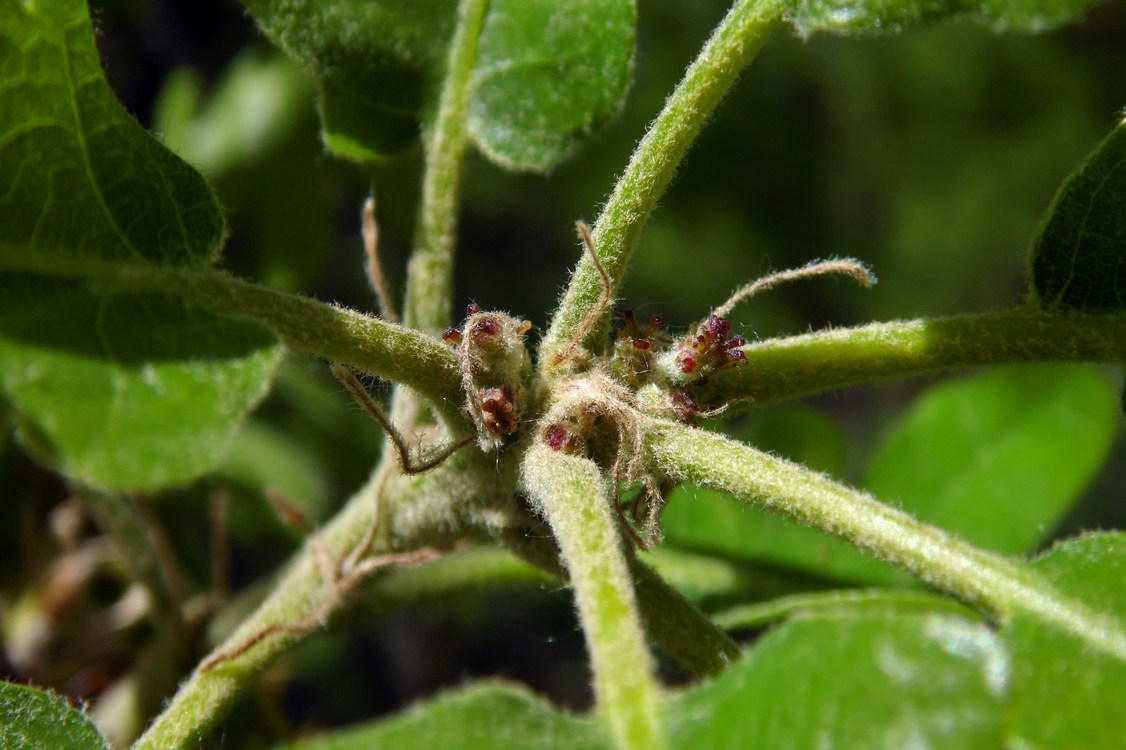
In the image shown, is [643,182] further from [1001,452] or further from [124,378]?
[1001,452]

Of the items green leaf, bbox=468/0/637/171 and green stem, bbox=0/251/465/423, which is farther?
green leaf, bbox=468/0/637/171

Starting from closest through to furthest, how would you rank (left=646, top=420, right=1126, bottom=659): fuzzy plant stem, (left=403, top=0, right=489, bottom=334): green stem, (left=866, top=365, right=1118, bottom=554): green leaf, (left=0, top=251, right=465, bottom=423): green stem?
1. (left=646, top=420, right=1126, bottom=659): fuzzy plant stem
2. (left=0, top=251, right=465, bottom=423): green stem
3. (left=403, top=0, right=489, bottom=334): green stem
4. (left=866, top=365, right=1118, bottom=554): green leaf

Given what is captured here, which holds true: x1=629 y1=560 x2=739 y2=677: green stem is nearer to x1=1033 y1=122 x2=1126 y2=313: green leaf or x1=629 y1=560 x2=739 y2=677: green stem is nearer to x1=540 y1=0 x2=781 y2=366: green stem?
x1=540 y1=0 x2=781 y2=366: green stem

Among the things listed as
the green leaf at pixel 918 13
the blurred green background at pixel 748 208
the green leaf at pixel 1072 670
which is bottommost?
the blurred green background at pixel 748 208

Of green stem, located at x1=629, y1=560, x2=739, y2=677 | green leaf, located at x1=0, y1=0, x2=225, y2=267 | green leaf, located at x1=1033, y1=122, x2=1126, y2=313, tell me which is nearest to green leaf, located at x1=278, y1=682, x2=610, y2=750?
green stem, located at x1=629, y1=560, x2=739, y2=677

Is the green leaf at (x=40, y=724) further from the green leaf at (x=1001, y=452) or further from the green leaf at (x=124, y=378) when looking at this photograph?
the green leaf at (x=1001, y=452)

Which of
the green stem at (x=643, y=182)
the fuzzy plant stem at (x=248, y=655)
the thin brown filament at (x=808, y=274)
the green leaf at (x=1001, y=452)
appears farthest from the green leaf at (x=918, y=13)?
the green leaf at (x=1001, y=452)

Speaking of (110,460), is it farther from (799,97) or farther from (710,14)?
(799,97)
